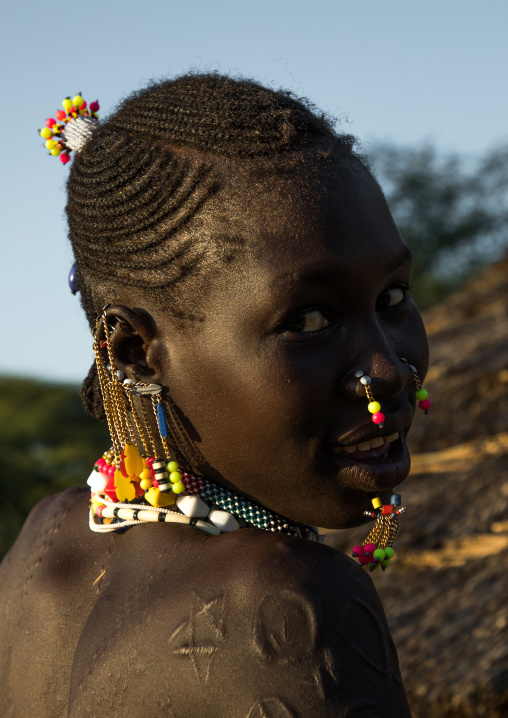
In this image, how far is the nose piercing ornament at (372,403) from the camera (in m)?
1.70

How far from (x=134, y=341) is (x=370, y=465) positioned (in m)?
0.58

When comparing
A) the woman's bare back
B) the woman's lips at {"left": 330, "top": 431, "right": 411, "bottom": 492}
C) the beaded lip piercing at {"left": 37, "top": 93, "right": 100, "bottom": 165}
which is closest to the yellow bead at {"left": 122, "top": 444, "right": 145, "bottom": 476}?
the woman's bare back

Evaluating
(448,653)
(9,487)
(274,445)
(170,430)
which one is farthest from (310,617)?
(9,487)

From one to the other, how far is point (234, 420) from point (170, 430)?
20 centimetres

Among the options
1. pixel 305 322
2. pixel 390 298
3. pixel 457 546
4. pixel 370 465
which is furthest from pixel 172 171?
pixel 457 546

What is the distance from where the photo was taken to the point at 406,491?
496 cm

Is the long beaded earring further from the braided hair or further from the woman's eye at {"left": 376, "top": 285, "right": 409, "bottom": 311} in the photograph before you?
the woman's eye at {"left": 376, "top": 285, "right": 409, "bottom": 311}

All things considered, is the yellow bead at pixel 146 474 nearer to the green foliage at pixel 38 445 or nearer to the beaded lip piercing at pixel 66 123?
the beaded lip piercing at pixel 66 123

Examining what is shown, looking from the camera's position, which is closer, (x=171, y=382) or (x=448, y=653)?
(x=171, y=382)

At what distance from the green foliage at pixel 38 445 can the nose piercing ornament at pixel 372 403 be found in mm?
8106

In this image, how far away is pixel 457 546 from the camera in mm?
4359

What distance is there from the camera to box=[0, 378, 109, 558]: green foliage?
409 inches

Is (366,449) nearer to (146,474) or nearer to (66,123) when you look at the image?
(146,474)

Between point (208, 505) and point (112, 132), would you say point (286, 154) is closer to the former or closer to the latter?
point (112, 132)
